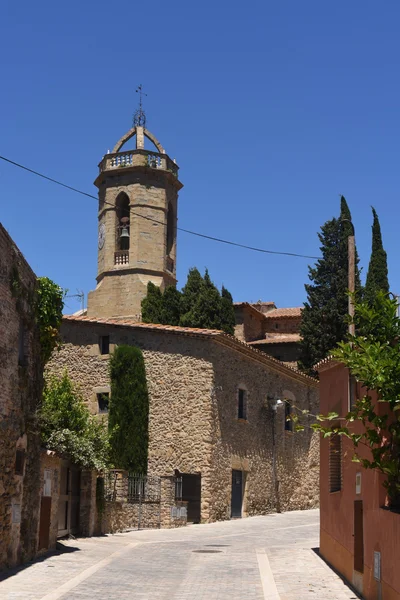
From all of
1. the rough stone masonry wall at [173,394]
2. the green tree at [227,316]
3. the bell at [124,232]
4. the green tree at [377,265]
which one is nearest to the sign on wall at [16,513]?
the rough stone masonry wall at [173,394]

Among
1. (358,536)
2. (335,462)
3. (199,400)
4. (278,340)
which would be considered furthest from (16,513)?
(278,340)

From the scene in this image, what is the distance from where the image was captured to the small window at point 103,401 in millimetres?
28406

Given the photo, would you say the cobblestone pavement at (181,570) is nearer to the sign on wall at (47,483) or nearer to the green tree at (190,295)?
the sign on wall at (47,483)

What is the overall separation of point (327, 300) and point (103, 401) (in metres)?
18.3

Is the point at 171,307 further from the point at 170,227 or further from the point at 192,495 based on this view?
the point at 192,495

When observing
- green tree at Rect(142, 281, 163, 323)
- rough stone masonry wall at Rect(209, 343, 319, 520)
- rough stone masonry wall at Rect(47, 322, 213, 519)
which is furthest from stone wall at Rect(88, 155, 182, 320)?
rough stone masonry wall at Rect(47, 322, 213, 519)

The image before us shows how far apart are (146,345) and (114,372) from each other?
4.87ft

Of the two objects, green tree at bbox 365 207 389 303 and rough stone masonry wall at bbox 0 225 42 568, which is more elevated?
green tree at bbox 365 207 389 303

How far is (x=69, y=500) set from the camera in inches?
787

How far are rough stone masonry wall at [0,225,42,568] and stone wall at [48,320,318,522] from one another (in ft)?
38.9

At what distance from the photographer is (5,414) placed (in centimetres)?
1341

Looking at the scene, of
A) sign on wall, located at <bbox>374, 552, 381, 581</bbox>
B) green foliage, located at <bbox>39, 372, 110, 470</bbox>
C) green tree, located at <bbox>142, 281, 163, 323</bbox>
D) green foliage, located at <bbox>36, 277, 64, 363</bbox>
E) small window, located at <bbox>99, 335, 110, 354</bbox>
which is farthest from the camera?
green tree, located at <bbox>142, 281, 163, 323</bbox>

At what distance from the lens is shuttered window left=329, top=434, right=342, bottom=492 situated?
15.5 meters

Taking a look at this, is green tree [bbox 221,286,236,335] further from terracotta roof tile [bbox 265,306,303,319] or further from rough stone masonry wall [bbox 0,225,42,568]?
rough stone masonry wall [bbox 0,225,42,568]
